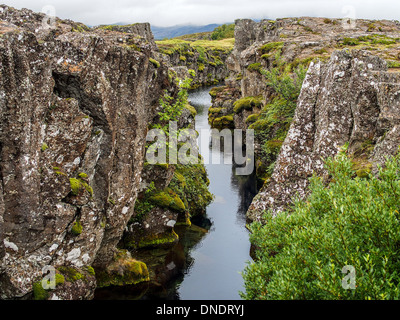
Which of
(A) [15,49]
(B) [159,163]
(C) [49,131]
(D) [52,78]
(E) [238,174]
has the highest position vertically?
(A) [15,49]

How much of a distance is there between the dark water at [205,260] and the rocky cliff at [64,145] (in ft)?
8.77

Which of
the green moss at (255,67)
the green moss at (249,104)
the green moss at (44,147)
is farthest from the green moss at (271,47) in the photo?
the green moss at (44,147)

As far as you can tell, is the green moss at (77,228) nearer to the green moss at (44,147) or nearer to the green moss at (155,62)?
the green moss at (44,147)

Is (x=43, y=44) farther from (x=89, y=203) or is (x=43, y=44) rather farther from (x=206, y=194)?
(x=206, y=194)

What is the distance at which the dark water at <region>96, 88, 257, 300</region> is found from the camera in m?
27.0

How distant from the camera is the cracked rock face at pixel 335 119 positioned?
2341 cm

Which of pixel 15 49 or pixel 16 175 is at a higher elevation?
pixel 15 49

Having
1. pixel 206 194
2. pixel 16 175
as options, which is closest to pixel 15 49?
pixel 16 175

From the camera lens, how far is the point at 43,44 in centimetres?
1952

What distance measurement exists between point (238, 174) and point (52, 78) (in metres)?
37.0

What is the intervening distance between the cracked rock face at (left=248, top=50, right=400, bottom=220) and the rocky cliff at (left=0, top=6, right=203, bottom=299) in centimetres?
1070

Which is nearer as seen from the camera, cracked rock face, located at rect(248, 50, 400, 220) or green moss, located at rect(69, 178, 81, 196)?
green moss, located at rect(69, 178, 81, 196)

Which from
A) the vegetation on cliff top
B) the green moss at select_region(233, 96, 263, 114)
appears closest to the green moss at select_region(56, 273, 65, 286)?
the vegetation on cliff top

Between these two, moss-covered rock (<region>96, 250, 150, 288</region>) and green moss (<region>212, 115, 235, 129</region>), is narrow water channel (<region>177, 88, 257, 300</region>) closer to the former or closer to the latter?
moss-covered rock (<region>96, 250, 150, 288</region>)
